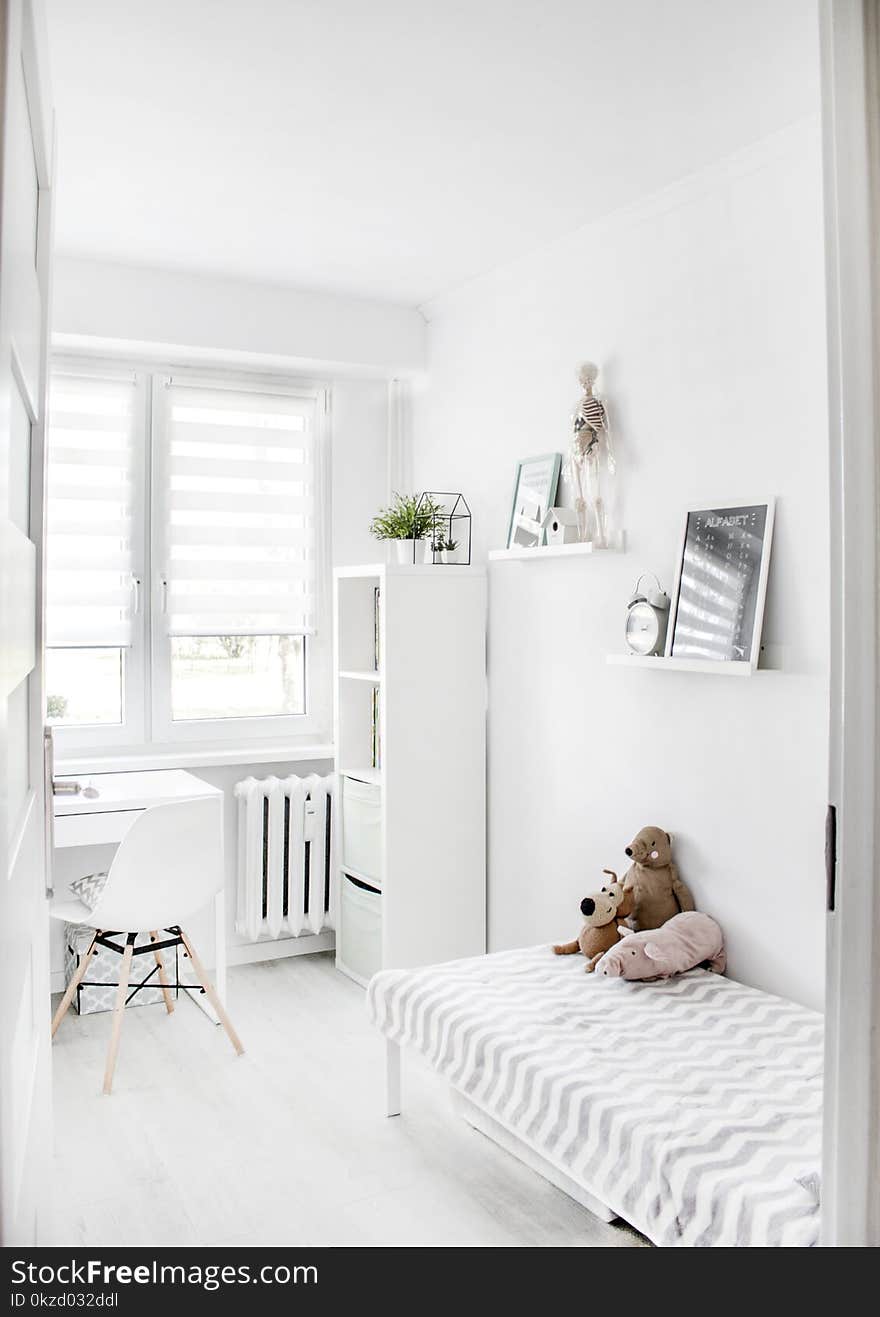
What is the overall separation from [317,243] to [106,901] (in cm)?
227

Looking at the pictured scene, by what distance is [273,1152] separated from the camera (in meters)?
2.81

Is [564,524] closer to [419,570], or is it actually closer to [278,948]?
[419,570]

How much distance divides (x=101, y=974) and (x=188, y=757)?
2.84ft

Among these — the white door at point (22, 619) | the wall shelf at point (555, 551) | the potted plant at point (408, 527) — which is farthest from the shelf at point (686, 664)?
the white door at point (22, 619)

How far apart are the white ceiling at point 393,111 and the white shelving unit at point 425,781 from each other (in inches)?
50.4

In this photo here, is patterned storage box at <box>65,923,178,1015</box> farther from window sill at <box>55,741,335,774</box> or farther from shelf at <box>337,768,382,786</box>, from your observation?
shelf at <box>337,768,382,786</box>

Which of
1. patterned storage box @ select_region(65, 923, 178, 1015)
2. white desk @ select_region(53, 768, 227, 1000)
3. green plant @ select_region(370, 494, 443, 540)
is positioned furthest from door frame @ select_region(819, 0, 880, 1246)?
patterned storage box @ select_region(65, 923, 178, 1015)

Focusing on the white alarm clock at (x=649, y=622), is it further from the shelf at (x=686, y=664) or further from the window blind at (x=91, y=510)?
the window blind at (x=91, y=510)

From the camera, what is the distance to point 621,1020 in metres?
2.64

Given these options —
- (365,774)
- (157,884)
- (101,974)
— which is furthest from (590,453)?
(101,974)

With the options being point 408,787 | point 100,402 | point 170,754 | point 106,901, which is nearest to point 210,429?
point 100,402

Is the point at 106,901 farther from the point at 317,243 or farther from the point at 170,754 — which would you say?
the point at 317,243

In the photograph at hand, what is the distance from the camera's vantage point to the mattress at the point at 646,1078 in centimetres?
192

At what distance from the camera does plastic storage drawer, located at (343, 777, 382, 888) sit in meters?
3.98
